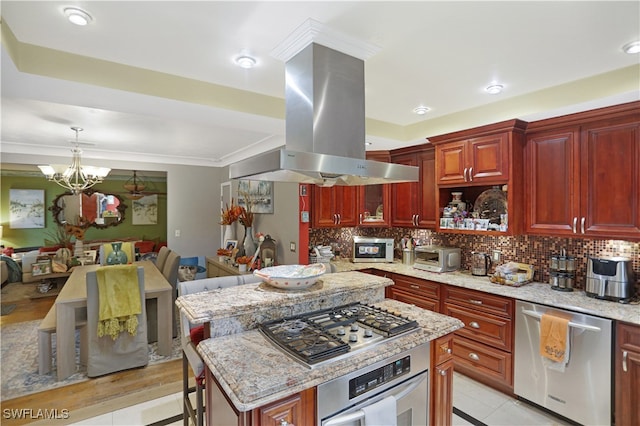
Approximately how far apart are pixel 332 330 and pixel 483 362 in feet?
6.44

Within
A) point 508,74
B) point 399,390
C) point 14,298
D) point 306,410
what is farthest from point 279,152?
point 14,298

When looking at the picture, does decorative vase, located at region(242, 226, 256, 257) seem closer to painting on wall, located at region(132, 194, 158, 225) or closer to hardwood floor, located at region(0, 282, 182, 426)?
hardwood floor, located at region(0, 282, 182, 426)

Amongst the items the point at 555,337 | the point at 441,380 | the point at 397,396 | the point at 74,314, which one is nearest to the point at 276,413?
the point at 397,396

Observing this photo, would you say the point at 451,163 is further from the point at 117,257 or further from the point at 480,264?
the point at 117,257

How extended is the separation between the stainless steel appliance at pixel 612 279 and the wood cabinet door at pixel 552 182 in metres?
0.32

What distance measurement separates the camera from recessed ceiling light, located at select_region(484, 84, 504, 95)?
2469mm

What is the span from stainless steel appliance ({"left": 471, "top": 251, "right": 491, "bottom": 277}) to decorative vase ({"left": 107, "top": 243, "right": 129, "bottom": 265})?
488 centimetres

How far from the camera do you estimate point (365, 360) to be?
1380mm

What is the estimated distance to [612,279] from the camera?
236 centimetres

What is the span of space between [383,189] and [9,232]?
7655mm

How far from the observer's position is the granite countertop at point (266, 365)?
1.15 metres

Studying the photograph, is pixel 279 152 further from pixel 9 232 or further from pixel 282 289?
pixel 9 232

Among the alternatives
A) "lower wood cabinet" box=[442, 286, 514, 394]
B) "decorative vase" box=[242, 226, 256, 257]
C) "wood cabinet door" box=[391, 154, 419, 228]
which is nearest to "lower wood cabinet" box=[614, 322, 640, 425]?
"lower wood cabinet" box=[442, 286, 514, 394]

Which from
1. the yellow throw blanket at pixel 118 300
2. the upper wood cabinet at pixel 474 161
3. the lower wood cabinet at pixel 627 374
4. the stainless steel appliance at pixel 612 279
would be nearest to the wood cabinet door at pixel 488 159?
the upper wood cabinet at pixel 474 161
